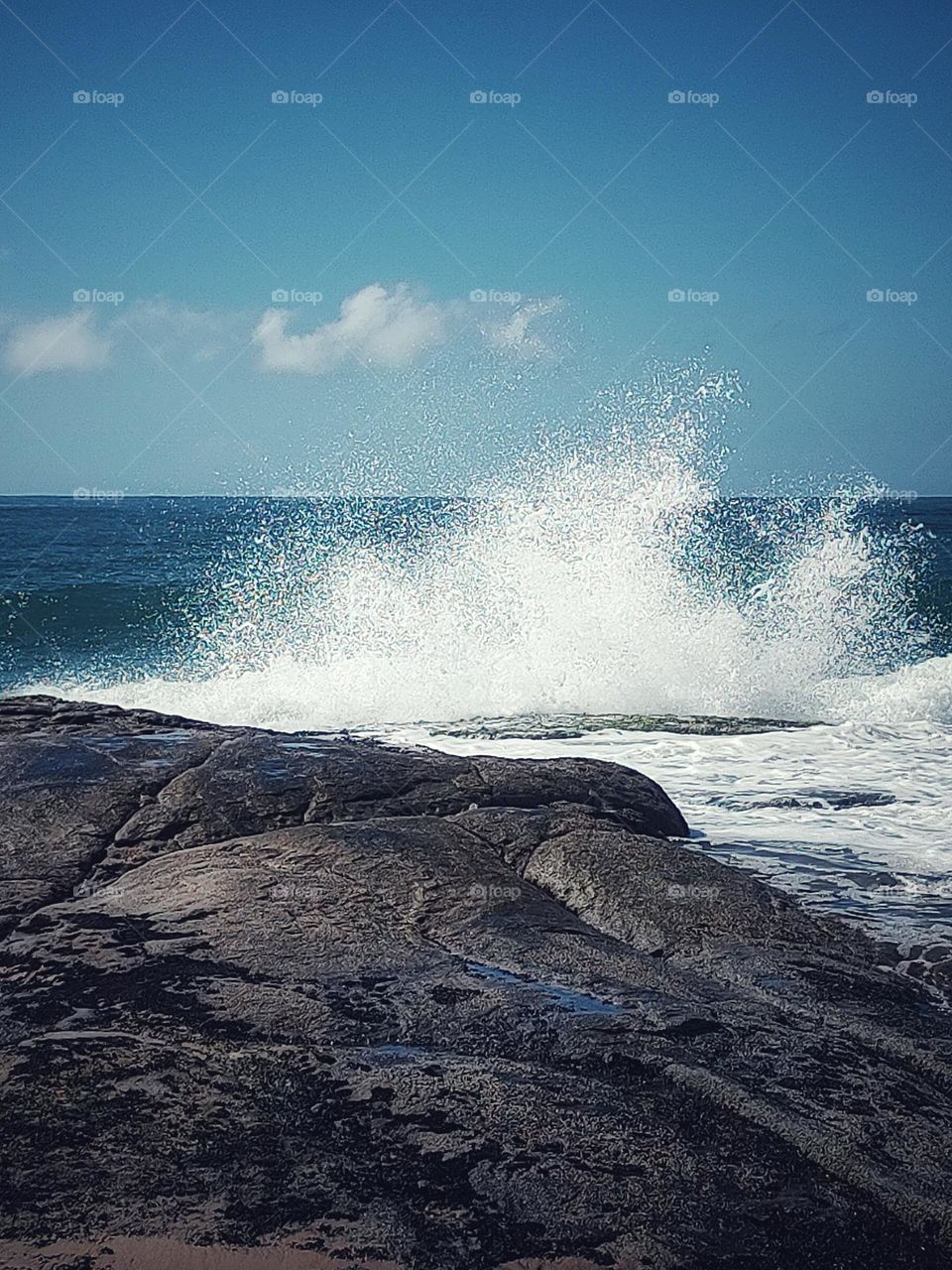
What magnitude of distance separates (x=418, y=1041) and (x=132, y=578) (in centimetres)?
2341

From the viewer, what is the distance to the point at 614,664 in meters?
12.0

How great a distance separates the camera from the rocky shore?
1.95 meters

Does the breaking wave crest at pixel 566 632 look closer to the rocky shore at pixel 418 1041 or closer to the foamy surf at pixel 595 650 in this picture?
the foamy surf at pixel 595 650

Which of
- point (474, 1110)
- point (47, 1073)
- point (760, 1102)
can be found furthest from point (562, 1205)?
point (47, 1073)

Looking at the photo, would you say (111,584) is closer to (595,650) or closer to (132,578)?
(132,578)

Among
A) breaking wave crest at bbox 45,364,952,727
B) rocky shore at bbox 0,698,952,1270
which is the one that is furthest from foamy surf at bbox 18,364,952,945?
rocky shore at bbox 0,698,952,1270

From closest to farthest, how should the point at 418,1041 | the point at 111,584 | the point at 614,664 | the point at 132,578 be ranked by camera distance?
the point at 418,1041 → the point at 614,664 → the point at 111,584 → the point at 132,578

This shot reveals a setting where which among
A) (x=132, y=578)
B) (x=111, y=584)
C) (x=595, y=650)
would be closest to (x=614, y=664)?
(x=595, y=650)

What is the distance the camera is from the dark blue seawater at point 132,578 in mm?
16969

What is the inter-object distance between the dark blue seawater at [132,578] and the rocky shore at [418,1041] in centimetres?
1010

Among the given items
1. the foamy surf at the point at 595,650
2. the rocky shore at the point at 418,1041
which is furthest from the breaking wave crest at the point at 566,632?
the rocky shore at the point at 418,1041

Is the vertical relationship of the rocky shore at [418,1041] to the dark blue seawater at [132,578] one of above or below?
below

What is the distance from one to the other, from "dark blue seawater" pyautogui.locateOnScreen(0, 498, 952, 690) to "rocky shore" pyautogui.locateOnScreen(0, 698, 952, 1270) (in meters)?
10.1

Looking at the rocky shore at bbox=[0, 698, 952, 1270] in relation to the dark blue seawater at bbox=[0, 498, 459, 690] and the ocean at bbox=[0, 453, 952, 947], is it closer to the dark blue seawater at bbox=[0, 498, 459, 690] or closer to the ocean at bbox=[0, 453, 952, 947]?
the ocean at bbox=[0, 453, 952, 947]
